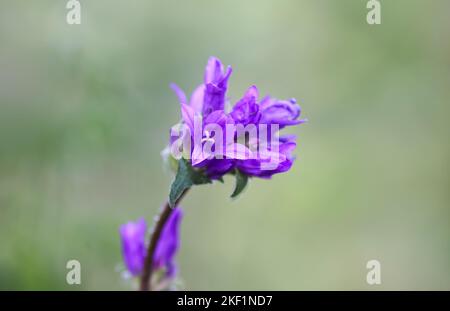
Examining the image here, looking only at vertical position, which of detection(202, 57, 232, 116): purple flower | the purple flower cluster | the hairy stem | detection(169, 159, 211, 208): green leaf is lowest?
the hairy stem

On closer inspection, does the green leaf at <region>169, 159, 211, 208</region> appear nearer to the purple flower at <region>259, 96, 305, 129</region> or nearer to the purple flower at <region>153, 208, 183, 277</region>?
the purple flower at <region>259, 96, 305, 129</region>

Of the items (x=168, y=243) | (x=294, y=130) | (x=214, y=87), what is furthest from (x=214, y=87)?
(x=294, y=130)

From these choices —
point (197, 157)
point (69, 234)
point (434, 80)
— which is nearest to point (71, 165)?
point (69, 234)

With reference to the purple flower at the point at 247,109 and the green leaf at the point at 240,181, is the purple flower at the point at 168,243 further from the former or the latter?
the purple flower at the point at 247,109

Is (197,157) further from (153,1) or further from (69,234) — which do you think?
(153,1)

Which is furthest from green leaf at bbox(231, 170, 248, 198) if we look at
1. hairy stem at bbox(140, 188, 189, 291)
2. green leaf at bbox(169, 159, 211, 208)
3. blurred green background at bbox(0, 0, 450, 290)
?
blurred green background at bbox(0, 0, 450, 290)
